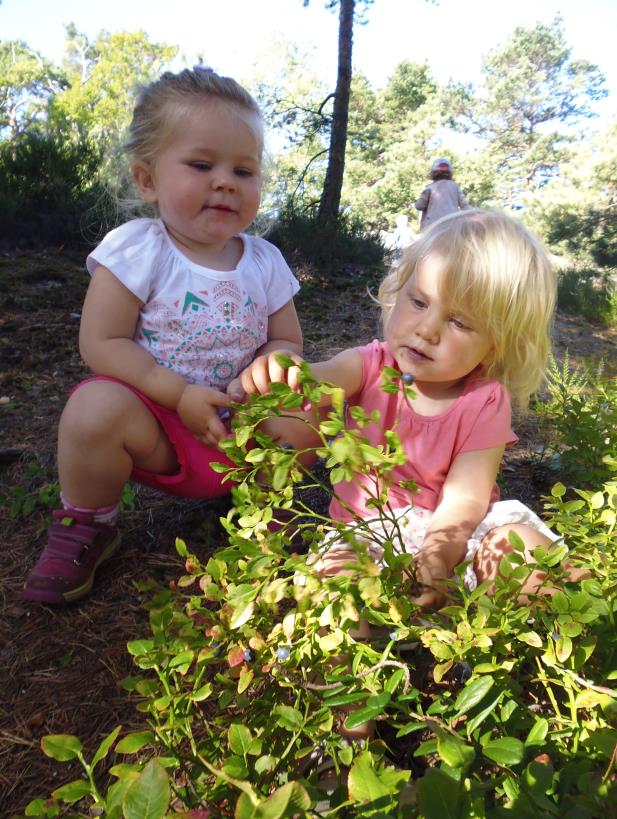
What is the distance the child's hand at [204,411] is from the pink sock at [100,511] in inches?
15.0

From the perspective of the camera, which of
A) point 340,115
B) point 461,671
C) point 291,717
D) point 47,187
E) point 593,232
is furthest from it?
point 593,232

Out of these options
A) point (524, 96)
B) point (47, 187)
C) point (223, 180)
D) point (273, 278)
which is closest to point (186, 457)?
point (273, 278)

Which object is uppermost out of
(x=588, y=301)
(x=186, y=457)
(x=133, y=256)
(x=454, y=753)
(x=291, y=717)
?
(x=133, y=256)

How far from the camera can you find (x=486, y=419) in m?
1.72

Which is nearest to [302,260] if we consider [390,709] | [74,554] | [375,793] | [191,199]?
[191,199]

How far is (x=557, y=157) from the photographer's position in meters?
31.9

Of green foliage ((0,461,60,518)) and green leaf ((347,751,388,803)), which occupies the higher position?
green leaf ((347,751,388,803))

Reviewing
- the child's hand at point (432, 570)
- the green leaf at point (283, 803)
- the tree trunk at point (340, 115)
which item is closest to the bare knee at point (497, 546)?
the child's hand at point (432, 570)

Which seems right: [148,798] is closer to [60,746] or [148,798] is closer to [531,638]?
[60,746]

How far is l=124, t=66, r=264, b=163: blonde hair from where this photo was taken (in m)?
1.94

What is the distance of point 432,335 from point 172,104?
44.8 inches

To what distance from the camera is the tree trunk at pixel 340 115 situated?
7.85 metres

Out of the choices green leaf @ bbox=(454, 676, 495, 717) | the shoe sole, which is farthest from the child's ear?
green leaf @ bbox=(454, 676, 495, 717)

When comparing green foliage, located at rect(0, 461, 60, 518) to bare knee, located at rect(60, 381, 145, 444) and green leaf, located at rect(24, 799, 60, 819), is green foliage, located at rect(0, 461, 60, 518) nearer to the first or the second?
bare knee, located at rect(60, 381, 145, 444)
